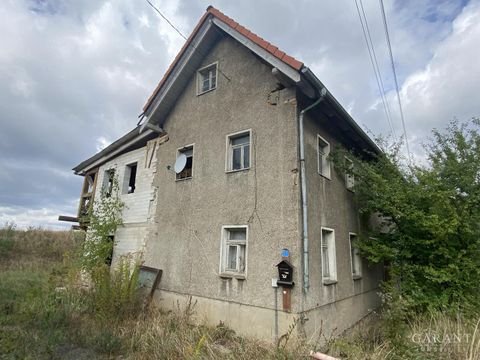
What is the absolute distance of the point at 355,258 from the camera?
32.6 feet

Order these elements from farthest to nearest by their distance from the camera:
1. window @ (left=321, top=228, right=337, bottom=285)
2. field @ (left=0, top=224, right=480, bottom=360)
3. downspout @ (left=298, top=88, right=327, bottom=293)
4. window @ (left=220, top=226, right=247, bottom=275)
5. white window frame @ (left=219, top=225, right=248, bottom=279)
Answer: window @ (left=321, top=228, right=337, bottom=285), window @ (left=220, top=226, right=247, bottom=275), white window frame @ (left=219, top=225, right=248, bottom=279), downspout @ (left=298, top=88, right=327, bottom=293), field @ (left=0, top=224, right=480, bottom=360)

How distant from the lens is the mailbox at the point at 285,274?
254 inches

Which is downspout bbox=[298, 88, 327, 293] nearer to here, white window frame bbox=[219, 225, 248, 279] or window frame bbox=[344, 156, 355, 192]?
white window frame bbox=[219, 225, 248, 279]

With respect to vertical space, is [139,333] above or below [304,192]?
below

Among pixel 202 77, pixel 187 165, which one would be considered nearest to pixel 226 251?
pixel 187 165

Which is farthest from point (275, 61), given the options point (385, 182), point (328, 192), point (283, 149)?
point (385, 182)

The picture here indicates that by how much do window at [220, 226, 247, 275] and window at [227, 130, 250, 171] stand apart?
1860 millimetres

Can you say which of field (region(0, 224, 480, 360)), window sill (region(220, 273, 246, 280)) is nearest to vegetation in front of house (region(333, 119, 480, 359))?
field (region(0, 224, 480, 360))

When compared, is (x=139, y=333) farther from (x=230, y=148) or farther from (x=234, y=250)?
(x=230, y=148)

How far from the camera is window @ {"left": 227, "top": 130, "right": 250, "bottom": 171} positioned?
848cm

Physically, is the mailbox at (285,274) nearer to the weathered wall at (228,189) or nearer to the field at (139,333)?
the weathered wall at (228,189)

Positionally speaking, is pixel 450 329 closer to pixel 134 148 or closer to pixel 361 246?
pixel 361 246

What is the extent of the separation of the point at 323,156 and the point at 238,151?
279cm

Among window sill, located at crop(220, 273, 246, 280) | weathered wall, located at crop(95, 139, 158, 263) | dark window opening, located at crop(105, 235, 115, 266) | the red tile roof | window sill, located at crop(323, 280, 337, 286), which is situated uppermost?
the red tile roof
